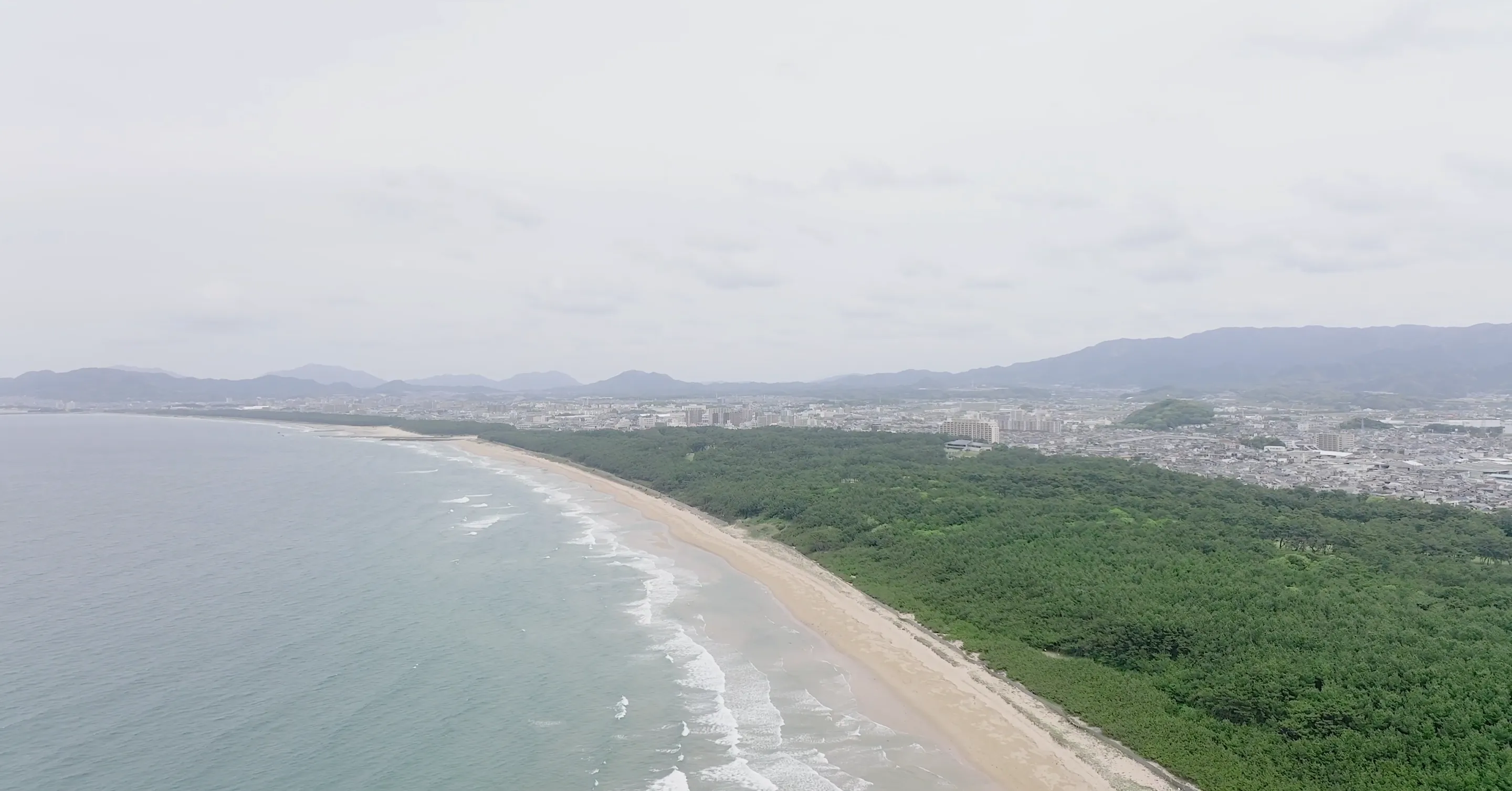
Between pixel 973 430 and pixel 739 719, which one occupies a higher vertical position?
pixel 973 430

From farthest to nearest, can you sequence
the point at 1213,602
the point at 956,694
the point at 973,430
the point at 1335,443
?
the point at 973,430, the point at 1335,443, the point at 1213,602, the point at 956,694

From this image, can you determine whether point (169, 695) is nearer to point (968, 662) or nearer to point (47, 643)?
point (47, 643)

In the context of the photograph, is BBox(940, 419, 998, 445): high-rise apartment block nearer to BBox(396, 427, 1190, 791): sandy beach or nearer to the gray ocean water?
the gray ocean water

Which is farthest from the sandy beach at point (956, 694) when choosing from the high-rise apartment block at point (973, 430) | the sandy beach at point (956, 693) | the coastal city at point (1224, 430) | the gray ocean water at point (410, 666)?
the high-rise apartment block at point (973, 430)

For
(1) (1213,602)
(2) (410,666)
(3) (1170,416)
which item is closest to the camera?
(2) (410,666)

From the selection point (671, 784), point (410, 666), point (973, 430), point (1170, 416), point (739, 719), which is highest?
point (973, 430)

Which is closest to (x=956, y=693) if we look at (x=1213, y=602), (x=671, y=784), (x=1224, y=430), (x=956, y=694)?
(x=956, y=694)

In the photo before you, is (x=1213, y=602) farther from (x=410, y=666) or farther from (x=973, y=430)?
(x=973, y=430)
